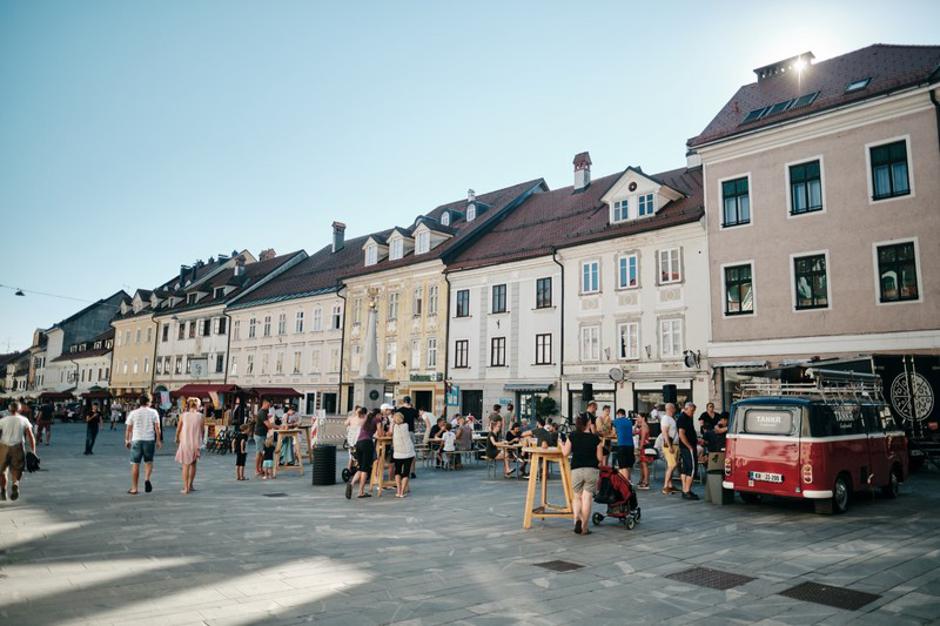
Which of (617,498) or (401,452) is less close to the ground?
(401,452)

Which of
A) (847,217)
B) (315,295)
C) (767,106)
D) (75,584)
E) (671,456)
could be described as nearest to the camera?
(75,584)

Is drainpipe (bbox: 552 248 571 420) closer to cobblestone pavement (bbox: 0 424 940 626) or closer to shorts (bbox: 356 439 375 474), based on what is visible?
cobblestone pavement (bbox: 0 424 940 626)

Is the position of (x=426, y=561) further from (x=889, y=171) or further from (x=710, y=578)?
(x=889, y=171)

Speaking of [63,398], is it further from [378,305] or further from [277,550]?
[277,550]

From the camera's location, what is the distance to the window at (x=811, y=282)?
21422 mm

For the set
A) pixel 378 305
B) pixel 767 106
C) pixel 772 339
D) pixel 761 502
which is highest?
pixel 767 106

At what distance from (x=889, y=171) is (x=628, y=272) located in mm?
10556

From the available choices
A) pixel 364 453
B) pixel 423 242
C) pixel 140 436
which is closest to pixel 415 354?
pixel 423 242

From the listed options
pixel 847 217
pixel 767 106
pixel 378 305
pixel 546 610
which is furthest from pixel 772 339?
pixel 378 305

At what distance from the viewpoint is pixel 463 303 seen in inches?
1401

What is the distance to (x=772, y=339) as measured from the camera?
73.2ft

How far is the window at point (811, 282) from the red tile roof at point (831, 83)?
5.07 m

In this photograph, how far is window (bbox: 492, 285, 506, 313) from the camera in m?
33.5

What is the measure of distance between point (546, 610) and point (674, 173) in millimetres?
30093
